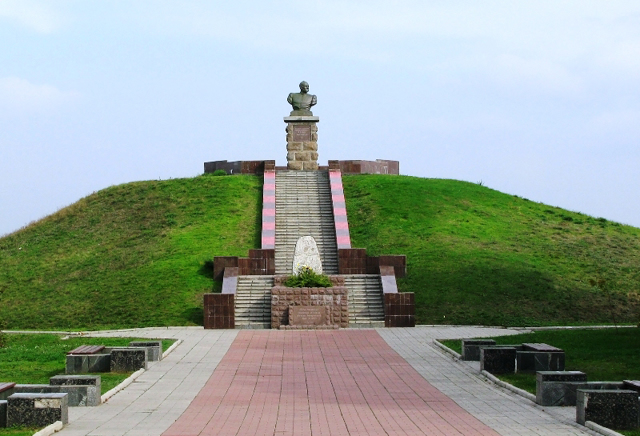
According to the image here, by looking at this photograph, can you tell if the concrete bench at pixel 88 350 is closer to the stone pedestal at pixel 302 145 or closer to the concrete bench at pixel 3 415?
the concrete bench at pixel 3 415

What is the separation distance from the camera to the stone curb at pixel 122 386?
14.0 metres

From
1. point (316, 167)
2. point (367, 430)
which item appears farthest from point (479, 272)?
point (367, 430)

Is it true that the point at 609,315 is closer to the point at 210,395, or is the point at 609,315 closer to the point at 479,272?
the point at 479,272

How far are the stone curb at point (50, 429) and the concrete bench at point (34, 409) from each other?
0.42 ft

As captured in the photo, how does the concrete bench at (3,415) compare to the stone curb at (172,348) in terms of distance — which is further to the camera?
the stone curb at (172,348)

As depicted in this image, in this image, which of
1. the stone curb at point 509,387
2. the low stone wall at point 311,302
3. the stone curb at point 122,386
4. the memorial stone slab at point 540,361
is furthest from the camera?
the low stone wall at point 311,302

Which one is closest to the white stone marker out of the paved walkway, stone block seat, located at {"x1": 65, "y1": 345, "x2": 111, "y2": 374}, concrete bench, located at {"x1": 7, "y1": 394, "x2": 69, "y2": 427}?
the paved walkway

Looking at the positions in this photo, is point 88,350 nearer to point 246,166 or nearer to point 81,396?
point 81,396

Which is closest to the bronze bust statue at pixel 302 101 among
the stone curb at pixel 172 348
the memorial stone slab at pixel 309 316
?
the memorial stone slab at pixel 309 316

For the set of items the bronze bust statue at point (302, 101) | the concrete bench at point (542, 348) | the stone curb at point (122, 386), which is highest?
the bronze bust statue at point (302, 101)

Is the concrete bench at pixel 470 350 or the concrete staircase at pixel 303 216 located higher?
the concrete staircase at pixel 303 216

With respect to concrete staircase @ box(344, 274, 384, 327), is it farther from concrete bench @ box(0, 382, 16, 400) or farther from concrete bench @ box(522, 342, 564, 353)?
concrete bench @ box(0, 382, 16, 400)

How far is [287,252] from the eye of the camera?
32.7 m

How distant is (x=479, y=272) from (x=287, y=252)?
22.3 feet
